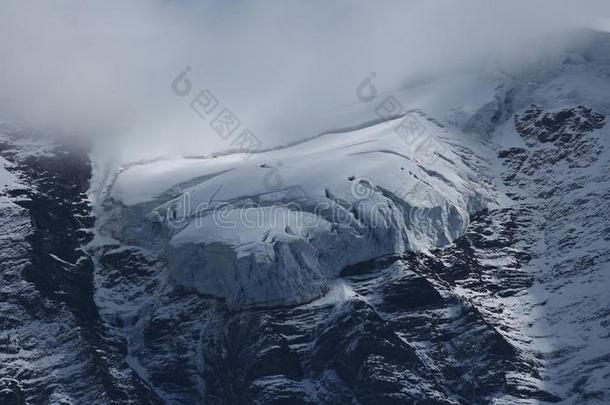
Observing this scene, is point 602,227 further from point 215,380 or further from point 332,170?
point 215,380

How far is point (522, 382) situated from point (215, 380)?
3699 centimetres

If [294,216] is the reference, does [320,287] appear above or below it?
below

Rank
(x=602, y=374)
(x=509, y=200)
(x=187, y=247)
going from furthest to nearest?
(x=509, y=200) → (x=187, y=247) → (x=602, y=374)

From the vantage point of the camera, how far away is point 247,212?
184 m

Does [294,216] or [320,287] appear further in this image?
[294,216]

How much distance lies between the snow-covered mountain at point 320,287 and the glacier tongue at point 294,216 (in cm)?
29

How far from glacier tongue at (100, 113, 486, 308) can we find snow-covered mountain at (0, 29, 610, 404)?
0.29m

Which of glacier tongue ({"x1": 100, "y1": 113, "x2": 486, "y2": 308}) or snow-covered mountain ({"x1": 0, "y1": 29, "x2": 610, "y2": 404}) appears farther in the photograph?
glacier tongue ({"x1": 100, "y1": 113, "x2": 486, "y2": 308})

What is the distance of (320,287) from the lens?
17275cm

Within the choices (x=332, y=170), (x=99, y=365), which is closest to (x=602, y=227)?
(x=332, y=170)

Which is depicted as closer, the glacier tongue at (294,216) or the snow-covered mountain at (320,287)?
the snow-covered mountain at (320,287)

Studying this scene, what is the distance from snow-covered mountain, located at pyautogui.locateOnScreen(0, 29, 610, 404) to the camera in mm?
162375

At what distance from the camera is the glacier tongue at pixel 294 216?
569 feet

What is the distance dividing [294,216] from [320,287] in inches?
501
